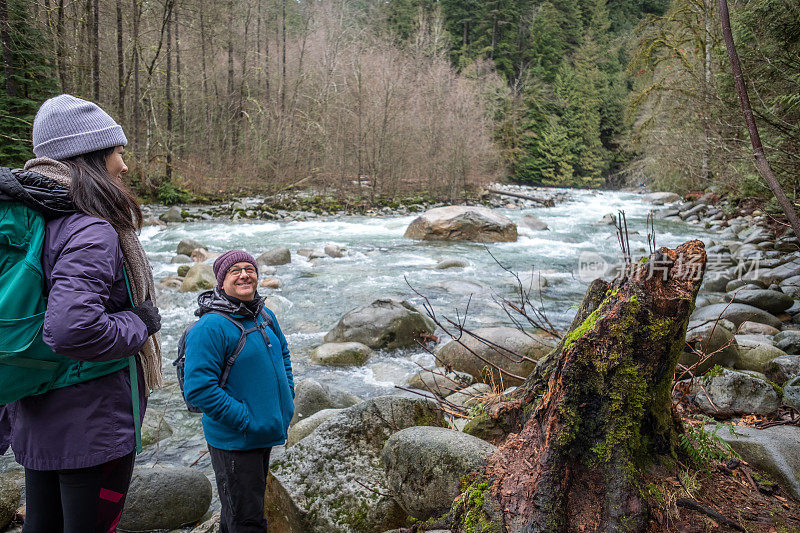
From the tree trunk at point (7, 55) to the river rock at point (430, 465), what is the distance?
15021 mm

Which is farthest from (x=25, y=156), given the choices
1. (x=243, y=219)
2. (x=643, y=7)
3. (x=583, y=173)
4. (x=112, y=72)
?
(x=643, y=7)

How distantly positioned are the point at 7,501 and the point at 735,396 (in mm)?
4750

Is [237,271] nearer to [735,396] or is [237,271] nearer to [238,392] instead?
[238,392]

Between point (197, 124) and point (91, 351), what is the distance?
25166 millimetres

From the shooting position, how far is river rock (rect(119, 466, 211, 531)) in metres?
3.52

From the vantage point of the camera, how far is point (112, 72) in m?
19.4

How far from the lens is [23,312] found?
1.70 meters

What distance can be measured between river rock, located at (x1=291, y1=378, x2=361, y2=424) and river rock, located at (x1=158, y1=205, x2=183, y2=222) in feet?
44.7

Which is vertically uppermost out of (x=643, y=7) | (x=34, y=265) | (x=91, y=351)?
(x=643, y=7)

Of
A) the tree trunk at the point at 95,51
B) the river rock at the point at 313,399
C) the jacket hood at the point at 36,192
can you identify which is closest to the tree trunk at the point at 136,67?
the tree trunk at the point at 95,51

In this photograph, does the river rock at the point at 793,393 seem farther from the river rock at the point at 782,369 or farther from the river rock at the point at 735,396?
the river rock at the point at 782,369

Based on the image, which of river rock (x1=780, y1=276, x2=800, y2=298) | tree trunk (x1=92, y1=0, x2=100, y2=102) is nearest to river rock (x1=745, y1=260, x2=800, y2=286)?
river rock (x1=780, y1=276, x2=800, y2=298)

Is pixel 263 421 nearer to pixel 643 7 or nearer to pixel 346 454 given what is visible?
pixel 346 454

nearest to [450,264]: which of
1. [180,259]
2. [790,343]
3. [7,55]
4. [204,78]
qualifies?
[180,259]
